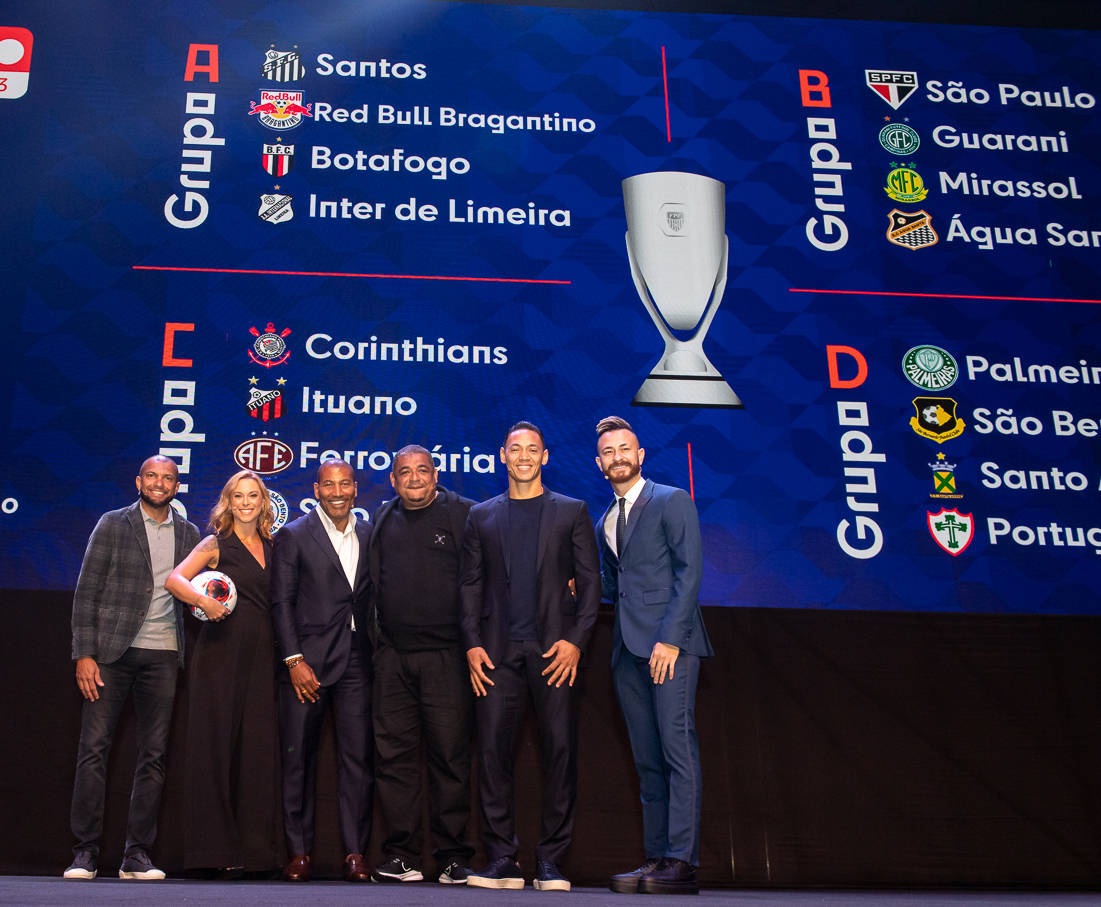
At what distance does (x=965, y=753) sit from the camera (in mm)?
3775

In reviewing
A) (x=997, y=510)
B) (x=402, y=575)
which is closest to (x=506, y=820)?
(x=402, y=575)

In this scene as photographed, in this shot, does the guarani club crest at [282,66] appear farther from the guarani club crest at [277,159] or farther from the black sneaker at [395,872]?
the black sneaker at [395,872]

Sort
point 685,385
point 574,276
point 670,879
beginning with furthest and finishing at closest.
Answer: point 574,276 < point 685,385 < point 670,879

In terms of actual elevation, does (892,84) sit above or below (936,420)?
above

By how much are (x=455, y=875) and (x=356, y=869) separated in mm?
331

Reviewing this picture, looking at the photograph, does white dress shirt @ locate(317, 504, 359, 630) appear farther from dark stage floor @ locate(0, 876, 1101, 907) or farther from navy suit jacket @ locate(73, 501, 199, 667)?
dark stage floor @ locate(0, 876, 1101, 907)

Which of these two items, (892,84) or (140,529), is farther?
(892,84)

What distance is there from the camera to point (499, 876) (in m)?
3.08

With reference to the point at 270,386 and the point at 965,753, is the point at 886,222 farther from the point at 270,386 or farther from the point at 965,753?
the point at 270,386

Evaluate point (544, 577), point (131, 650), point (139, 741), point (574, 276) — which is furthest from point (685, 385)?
point (139, 741)

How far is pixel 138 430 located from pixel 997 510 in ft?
12.6

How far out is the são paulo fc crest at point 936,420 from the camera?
4773 millimetres

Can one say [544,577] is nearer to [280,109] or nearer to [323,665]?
[323,665]

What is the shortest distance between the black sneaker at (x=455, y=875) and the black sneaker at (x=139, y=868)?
879 millimetres
